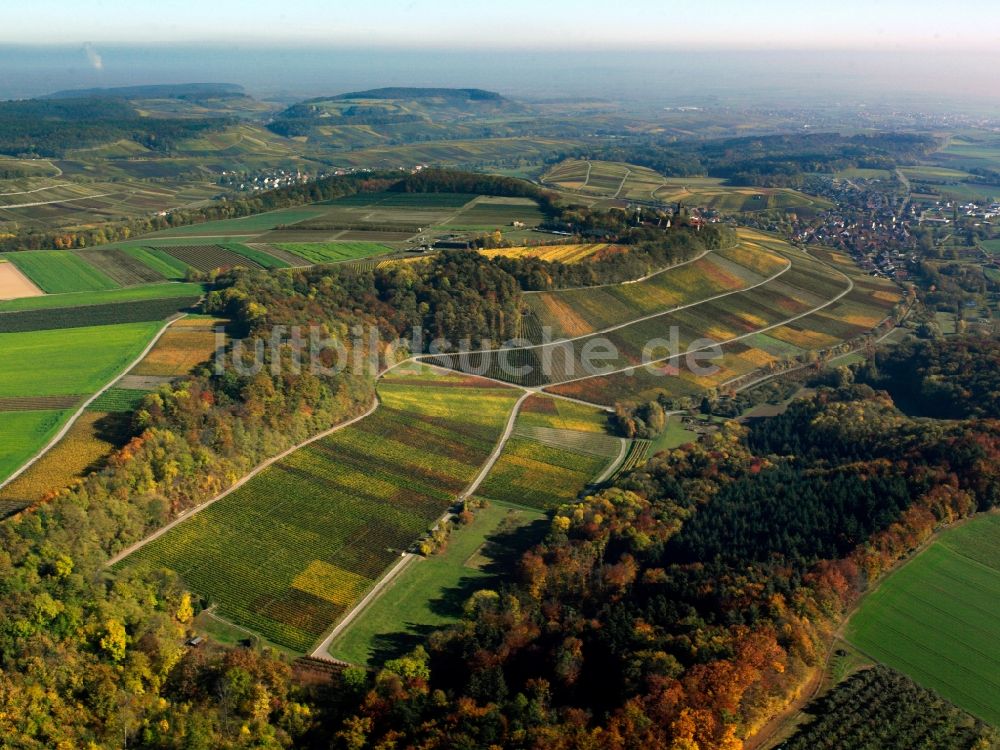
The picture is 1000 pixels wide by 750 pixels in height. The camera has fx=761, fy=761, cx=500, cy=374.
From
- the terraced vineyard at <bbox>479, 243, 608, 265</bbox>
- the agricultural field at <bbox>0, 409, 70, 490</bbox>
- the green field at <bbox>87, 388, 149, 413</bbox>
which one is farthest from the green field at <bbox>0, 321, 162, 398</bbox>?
the terraced vineyard at <bbox>479, 243, 608, 265</bbox>

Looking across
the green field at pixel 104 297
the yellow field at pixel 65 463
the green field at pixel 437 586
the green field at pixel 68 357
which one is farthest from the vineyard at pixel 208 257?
the green field at pixel 437 586

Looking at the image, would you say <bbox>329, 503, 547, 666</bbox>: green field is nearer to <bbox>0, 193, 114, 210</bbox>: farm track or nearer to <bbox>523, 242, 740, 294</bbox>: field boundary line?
<bbox>523, 242, 740, 294</bbox>: field boundary line

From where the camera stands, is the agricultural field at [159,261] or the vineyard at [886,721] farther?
the agricultural field at [159,261]

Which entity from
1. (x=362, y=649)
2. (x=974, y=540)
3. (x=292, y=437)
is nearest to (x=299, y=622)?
(x=362, y=649)

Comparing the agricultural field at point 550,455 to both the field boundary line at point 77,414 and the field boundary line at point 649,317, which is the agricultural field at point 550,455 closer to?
the field boundary line at point 649,317

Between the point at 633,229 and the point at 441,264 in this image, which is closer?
the point at 441,264

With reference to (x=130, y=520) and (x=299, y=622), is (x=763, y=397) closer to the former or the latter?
(x=299, y=622)
